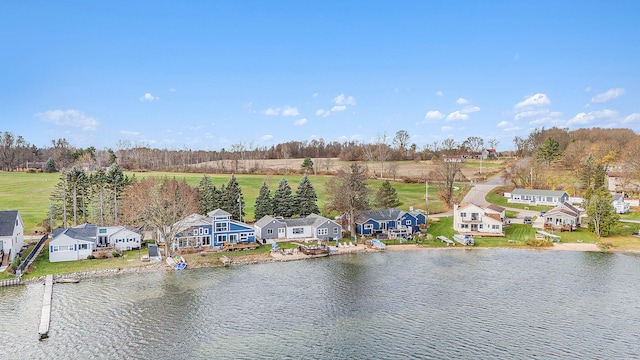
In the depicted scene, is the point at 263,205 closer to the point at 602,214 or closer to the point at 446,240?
the point at 446,240

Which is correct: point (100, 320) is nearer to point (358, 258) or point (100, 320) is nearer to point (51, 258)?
point (51, 258)

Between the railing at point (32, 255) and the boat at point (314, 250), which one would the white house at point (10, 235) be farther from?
the boat at point (314, 250)

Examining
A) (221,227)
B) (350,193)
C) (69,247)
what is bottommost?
(69,247)

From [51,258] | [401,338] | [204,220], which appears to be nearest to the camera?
[401,338]

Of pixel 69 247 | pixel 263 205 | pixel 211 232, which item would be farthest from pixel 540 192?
pixel 69 247

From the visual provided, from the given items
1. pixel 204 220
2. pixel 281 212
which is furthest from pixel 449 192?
pixel 204 220

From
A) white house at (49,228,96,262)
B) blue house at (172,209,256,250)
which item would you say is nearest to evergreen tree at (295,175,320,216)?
blue house at (172,209,256,250)
